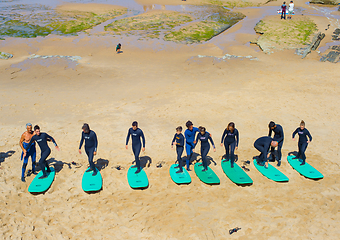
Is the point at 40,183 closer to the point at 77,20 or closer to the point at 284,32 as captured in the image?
the point at 284,32

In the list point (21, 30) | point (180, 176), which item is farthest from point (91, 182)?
point (21, 30)

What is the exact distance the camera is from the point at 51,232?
6.90m

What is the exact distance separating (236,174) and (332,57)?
21.2m

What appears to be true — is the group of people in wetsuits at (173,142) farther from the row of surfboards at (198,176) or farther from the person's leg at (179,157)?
the row of surfboards at (198,176)

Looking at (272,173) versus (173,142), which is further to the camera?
(272,173)

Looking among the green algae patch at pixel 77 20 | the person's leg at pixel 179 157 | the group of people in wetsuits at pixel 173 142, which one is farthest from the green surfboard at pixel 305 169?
the green algae patch at pixel 77 20

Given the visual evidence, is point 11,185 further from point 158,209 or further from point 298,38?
point 298,38

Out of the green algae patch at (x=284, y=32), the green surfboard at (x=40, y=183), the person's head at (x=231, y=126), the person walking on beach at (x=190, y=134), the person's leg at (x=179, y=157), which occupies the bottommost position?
the green surfboard at (x=40, y=183)

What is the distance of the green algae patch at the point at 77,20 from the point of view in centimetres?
3403

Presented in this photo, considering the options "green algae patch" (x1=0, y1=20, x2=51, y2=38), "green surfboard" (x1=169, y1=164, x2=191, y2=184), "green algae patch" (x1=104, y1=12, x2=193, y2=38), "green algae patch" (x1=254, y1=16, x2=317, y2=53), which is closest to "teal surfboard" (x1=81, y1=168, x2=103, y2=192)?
"green surfboard" (x1=169, y1=164, x2=191, y2=184)

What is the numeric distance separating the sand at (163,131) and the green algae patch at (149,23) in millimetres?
6892

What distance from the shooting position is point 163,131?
12727mm

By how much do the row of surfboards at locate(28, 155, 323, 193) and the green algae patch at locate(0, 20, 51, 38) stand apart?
29.0m

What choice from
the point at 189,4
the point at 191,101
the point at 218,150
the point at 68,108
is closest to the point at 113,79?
the point at 68,108
